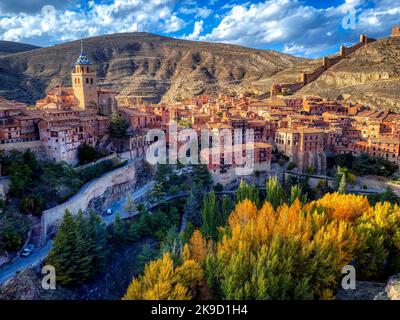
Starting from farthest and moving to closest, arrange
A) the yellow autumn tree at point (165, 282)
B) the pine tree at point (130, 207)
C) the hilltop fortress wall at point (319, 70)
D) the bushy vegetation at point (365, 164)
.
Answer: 1. the hilltop fortress wall at point (319, 70)
2. the bushy vegetation at point (365, 164)
3. the pine tree at point (130, 207)
4. the yellow autumn tree at point (165, 282)

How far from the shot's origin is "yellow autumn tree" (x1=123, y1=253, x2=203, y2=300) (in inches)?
362

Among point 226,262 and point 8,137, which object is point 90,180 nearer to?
point 8,137

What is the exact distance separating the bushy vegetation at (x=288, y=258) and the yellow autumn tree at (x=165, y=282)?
0.03m

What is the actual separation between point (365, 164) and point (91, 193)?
1735cm

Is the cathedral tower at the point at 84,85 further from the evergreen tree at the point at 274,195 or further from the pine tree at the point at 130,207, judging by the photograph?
the evergreen tree at the point at 274,195

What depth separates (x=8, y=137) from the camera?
60.3 ft

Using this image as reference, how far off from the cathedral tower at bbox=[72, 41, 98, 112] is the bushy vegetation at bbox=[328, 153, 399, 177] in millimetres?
17327

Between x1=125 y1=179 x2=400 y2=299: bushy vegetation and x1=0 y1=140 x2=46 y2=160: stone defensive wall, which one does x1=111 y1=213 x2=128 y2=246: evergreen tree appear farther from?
x1=0 y1=140 x2=46 y2=160: stone defensive wall

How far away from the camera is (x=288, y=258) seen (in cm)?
1092

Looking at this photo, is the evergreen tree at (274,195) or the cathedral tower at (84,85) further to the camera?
the cathedral tower at (84,85)

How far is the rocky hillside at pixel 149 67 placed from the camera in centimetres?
5372

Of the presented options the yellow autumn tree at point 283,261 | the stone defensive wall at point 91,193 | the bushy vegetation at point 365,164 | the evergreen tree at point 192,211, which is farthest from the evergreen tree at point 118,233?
the bushy vegetation at point 365,164
